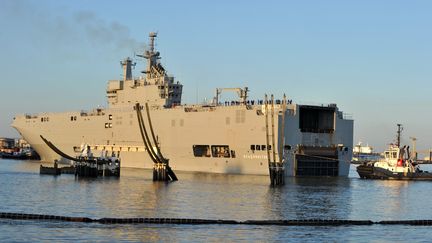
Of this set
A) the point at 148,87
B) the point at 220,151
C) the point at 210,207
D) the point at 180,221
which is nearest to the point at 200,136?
the point at 220,151

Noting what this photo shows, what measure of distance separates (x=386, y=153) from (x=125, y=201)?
4024 centimetres

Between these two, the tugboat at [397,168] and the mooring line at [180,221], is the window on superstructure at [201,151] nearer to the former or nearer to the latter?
the tugboat at [397,168]

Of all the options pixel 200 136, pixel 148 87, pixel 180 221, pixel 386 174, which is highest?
pixel 148 87

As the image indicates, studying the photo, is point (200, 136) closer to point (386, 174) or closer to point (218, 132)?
point (218, 132)

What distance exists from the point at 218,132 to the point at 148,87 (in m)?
15.0

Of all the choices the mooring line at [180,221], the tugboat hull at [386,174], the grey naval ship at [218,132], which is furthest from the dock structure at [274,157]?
the mooring line at [180,221]

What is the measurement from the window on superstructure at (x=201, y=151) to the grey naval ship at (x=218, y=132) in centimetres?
2

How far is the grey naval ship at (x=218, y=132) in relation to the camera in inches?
2453

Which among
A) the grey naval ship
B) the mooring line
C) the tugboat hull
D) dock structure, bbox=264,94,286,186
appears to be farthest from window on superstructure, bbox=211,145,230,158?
the mooring line

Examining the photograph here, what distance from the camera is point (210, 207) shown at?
33.9 meters

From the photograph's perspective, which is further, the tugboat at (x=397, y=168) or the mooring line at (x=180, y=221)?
the tugboat at (x=397, y=168)

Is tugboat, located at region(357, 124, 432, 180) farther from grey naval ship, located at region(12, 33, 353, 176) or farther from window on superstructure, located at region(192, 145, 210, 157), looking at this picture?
window on superstructure, located at region(192, 145, 210, 157)

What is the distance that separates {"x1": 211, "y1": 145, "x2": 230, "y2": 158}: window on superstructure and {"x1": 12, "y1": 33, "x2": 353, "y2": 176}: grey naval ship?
9cm

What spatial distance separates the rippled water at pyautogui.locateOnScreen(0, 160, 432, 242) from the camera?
80.9 feet
